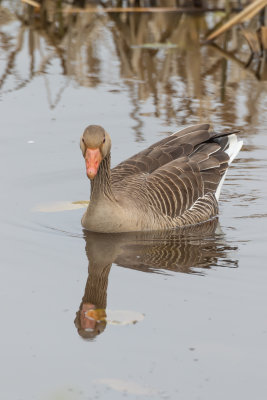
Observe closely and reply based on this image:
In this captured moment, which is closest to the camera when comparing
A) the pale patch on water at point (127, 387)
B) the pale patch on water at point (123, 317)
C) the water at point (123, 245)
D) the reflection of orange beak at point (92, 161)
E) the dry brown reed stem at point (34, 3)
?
the pale patch on water at point (127, 387)

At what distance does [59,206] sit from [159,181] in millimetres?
1343

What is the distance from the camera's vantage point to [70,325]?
7.23m

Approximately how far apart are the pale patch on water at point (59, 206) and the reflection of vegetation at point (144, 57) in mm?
2417

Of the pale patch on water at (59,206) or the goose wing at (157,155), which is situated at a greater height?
the goose wing at (157,155)

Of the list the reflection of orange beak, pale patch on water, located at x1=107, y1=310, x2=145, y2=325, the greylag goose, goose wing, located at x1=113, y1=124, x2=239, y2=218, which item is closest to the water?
pale patch on water, located at x1=107, y1=310, x2=145, y2=325

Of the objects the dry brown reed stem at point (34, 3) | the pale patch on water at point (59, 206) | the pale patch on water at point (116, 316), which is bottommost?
the pale patch on water at point (59, 206)

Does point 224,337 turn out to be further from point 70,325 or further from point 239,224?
point 239,224

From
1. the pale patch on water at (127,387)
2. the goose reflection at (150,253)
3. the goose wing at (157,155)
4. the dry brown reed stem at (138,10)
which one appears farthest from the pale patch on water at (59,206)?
the dry brown reed stem at (138,10)

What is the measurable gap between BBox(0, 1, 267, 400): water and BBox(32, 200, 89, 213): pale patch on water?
4 centimetres

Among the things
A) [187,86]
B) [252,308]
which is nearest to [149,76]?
[187,86]

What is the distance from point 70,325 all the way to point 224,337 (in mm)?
1298

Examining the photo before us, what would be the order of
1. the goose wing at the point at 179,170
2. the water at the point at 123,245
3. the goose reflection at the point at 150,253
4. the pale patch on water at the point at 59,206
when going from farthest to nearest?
the pale patch on water at the point at 59,206 < the goose wing at the point at 179,170 < the goose reflection at the point at 150,253 < the water at the point at 123,245

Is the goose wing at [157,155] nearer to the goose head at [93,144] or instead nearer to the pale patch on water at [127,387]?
the goose head at [93,144]

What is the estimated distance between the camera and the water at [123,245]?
6543 mm
